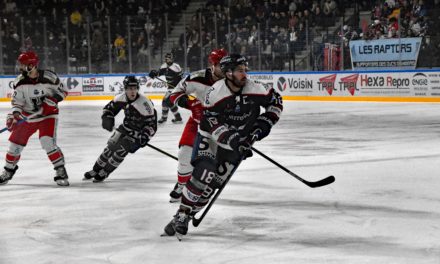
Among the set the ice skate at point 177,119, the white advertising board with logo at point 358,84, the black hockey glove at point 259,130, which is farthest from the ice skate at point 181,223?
the white advertising board with logo at point 358,84

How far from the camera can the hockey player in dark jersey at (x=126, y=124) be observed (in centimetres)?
720

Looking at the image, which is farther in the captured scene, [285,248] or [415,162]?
[415,162]

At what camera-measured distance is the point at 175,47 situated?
71.4 ft

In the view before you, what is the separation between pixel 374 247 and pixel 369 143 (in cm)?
591

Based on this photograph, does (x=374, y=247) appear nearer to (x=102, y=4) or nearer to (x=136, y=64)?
(x=136, y=64)

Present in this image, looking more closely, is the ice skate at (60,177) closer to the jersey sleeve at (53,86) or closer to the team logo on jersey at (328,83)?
the jersey sleeve at (53,86)

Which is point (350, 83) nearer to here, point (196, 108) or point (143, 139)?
point (143, 139)

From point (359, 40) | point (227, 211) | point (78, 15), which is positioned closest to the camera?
point (227, 211)

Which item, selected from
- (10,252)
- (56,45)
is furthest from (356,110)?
(10,252)

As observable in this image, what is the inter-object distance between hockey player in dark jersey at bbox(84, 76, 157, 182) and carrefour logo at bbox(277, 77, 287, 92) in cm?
1267

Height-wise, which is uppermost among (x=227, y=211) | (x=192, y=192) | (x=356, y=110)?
(x=192, y=192)

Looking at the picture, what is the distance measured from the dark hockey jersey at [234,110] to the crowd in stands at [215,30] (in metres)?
13.6

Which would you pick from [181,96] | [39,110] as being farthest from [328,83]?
[181,96]

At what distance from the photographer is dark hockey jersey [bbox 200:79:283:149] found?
4.78m
